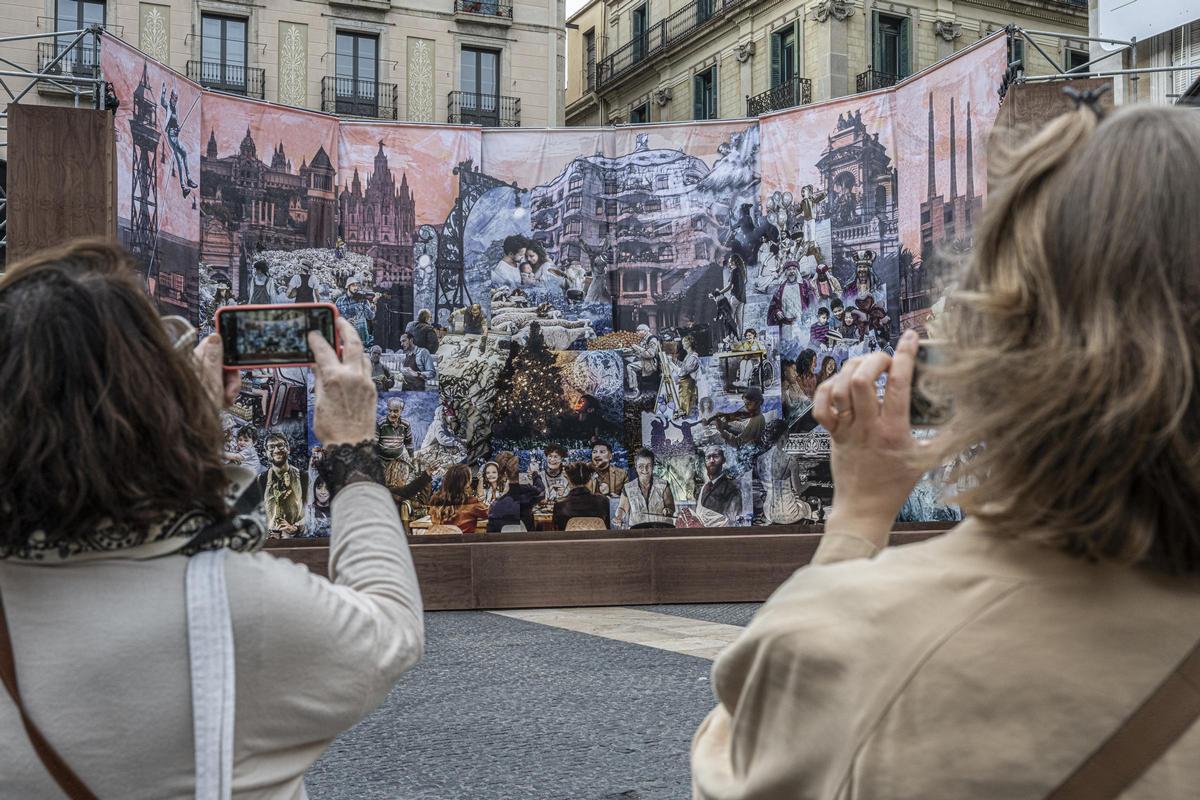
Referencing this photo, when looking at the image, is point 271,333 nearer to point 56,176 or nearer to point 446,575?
point 56,176

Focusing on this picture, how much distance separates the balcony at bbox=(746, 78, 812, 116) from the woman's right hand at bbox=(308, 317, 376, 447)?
26272mm

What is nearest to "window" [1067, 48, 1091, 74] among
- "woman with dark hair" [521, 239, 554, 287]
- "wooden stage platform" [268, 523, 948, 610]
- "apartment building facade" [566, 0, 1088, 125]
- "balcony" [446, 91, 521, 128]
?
"apartment building facade" [566, 0, 1088, 125]

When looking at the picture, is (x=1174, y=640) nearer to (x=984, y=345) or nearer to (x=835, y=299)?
(x=984, y=345)

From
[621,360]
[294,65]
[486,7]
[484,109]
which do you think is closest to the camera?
[621,360]

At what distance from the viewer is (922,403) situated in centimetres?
138

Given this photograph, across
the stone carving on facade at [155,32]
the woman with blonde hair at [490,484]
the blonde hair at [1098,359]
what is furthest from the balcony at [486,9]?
the blonde hair at [1098,359]

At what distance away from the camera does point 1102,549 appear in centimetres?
104

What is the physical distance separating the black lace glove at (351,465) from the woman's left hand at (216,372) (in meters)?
Answer: 0.17

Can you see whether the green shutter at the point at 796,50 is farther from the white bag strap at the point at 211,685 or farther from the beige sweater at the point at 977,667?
the beige sweater at the point at 977,667

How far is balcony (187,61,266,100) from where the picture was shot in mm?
26219

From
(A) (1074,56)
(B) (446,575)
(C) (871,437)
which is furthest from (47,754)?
(A) (1074,56)

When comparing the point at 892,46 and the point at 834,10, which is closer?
the point at 834,10

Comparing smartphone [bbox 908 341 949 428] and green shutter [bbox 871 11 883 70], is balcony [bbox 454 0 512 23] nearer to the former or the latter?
green shutter [bbox 871 11 883 70]

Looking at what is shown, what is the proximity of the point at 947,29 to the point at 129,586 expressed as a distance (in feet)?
96.4
